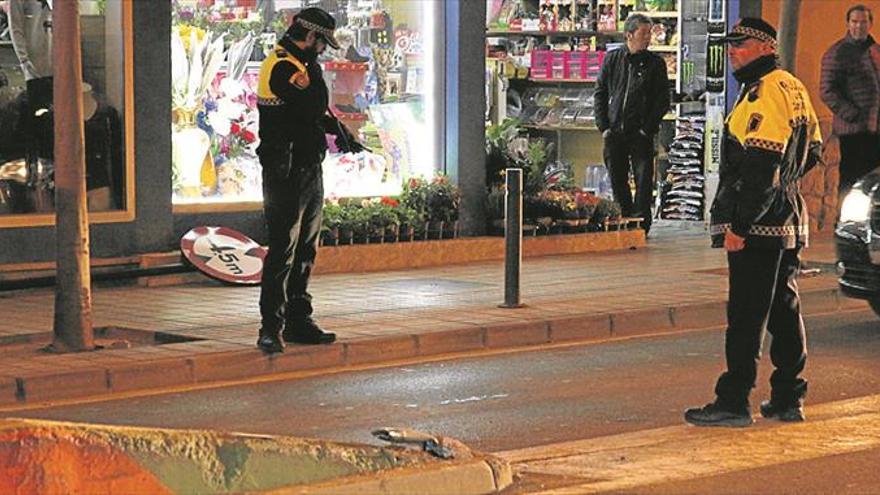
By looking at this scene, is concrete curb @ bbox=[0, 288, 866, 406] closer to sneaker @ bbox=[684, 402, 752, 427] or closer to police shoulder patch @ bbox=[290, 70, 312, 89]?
police shoulder patch @ bbox=[290, 70, 312, 89]

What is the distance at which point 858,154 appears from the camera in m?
18.7

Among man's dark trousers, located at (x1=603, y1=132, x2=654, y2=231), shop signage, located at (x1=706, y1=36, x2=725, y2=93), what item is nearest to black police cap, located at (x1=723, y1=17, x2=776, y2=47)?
man's dark trousers, located at (x1=603, y1=132, x2=654, y2=231)

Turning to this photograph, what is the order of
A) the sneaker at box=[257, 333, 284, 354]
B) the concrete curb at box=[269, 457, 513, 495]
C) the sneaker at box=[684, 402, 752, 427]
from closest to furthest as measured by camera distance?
1. the concrete curb at box=[269, 457, 513, 495]
2. the sneaker at box=[684, 402, 752, 427]
3. the sneaker at box=[257, 333, 284, 354]

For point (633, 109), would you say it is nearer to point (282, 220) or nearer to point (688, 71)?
point (688, 71)

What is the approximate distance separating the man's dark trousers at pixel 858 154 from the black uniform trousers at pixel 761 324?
923cm

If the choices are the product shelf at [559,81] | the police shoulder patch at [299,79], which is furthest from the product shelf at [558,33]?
the police shoulder patch at [299,79]

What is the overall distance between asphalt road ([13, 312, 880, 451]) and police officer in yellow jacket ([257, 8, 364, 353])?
25.1 inches

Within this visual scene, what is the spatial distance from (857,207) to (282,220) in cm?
A: 405

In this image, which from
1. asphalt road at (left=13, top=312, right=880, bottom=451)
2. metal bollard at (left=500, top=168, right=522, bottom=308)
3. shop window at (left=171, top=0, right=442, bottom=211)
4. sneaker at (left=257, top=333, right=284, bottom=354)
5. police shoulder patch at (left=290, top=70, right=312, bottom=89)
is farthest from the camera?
shop window at (left=171, top=0, right=442, bottom=211)

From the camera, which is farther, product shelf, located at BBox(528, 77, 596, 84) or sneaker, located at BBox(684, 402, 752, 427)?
product shelf, located at BBox(528, 77, 596, 84)

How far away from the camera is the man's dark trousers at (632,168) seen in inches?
739

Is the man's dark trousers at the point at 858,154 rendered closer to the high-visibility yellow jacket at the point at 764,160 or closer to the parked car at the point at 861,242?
the parked car at the point at 861,242

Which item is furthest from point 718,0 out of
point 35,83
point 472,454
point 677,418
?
point 472,454

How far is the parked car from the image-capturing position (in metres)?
12.7
